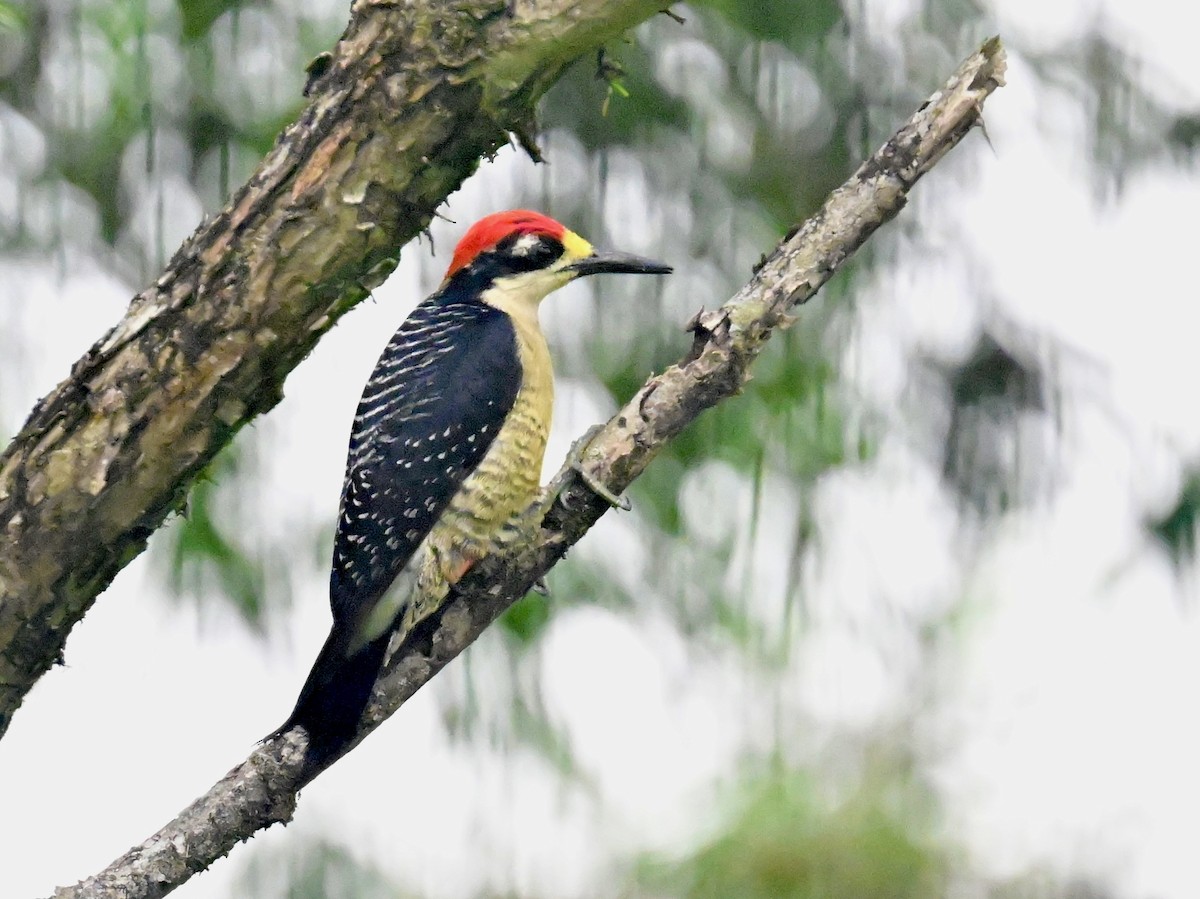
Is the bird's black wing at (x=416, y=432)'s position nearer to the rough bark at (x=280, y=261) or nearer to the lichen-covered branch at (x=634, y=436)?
the lichen-covered branch at (x=634, y=436)

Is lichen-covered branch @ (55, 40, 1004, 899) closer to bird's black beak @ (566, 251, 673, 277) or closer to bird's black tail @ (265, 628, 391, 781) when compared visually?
bird's black tail @ (265, 628, 391, 781)

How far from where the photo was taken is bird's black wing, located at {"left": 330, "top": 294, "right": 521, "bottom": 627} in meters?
3.56

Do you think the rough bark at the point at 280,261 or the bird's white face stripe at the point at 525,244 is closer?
the rough bark at the point at 280,261

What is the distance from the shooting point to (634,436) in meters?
3.06

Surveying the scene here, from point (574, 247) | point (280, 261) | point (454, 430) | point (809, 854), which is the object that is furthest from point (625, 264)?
point (280, 261)

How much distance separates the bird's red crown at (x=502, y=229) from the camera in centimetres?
413

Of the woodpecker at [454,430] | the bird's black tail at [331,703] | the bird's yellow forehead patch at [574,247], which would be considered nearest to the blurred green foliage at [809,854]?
the woodpecker at [454,430]

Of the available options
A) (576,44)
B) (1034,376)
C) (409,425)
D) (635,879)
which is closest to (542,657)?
(635,879)

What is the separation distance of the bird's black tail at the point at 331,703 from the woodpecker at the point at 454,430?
0.54 feet

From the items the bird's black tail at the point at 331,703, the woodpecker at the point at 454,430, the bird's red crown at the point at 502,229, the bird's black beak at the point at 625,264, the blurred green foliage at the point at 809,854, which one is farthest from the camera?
the bird's red crown at the point at 502,229

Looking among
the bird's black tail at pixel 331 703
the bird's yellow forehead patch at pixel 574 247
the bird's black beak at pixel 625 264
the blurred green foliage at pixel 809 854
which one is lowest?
the blurred green foliage at pixel 809 854

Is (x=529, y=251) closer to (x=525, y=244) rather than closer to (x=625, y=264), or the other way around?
(x=525, y=244)

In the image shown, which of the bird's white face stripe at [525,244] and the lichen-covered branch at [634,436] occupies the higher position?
the bird's white face stripe at [525,244]

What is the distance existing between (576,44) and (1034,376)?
2754 mm
